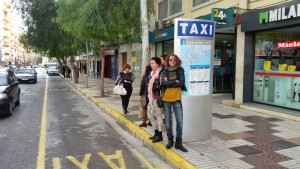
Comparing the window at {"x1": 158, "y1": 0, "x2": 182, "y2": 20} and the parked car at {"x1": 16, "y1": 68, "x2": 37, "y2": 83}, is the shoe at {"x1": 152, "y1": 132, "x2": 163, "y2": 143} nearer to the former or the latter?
the window at {"x1": 158, "y1": 0, "x2": 182, "y2": 20}

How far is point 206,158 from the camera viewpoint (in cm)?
480

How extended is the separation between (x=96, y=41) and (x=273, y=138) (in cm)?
1057

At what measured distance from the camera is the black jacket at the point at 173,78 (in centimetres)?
502

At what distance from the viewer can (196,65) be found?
18.2ft

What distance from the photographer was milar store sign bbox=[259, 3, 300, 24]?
7.60m

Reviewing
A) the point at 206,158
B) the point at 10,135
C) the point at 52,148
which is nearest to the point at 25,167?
the point at 52,148

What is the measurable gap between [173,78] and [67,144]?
2881 mm

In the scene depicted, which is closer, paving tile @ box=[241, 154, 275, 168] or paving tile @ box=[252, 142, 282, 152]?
paving tile @ box=[241, 154, 275, 168]

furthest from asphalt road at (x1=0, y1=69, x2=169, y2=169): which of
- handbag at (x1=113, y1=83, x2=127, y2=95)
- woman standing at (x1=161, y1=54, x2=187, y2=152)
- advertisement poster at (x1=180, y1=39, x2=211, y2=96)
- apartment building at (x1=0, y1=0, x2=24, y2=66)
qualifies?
apartment building at (x1=0, y1=0, x2=24, y2=66)

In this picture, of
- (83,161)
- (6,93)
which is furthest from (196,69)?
(6,93)

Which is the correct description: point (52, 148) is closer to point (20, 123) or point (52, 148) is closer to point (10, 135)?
point (10, 135)

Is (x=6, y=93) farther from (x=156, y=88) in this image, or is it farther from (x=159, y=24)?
(x=159, y=24)

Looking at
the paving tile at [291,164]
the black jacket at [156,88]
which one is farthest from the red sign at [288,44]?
the black jacket at [156,88]

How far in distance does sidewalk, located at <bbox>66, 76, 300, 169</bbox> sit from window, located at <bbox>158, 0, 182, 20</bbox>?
7.99 meters
